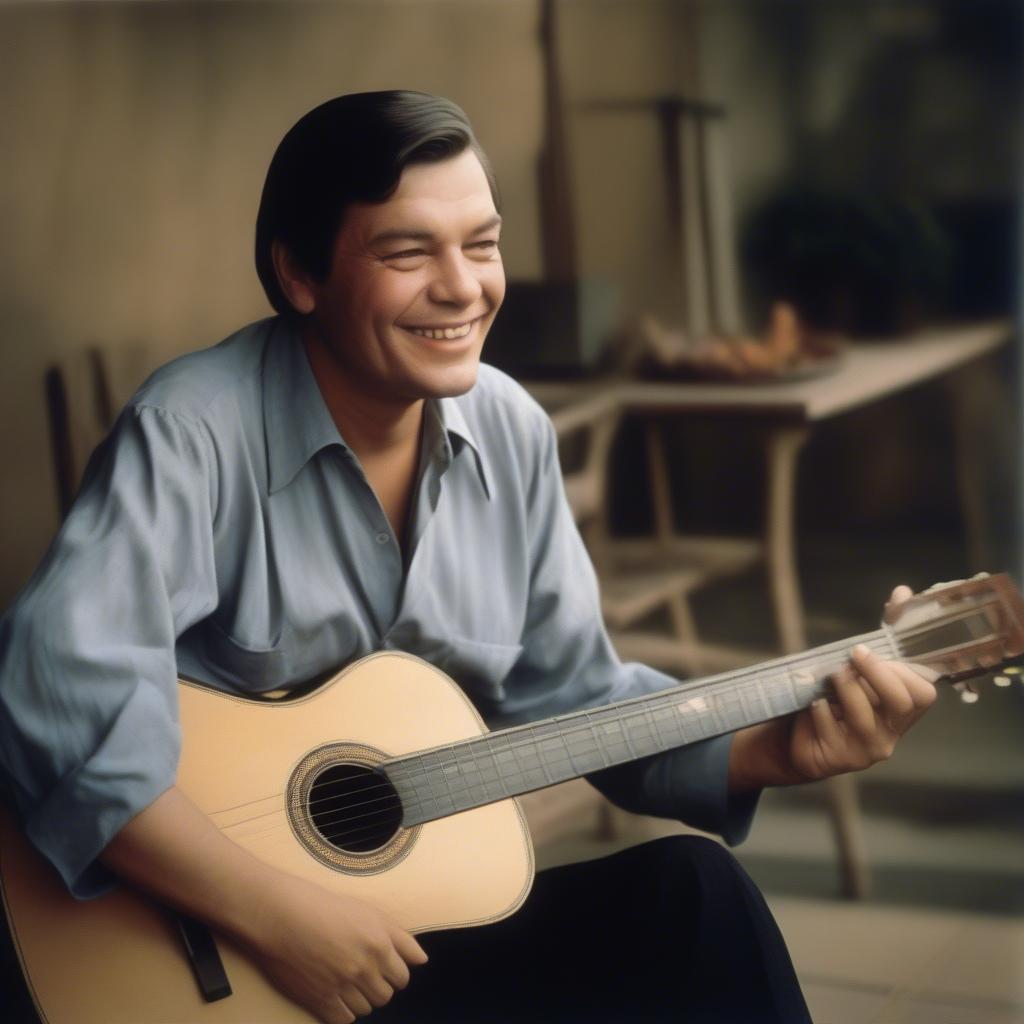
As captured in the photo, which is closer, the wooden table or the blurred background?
the blurred background

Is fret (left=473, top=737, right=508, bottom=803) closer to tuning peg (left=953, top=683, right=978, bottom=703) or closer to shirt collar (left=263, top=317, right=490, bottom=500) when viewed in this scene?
shirt collar (left=263, top=317, right=490, bottom=500)

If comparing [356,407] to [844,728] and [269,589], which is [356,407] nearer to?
[269,589]

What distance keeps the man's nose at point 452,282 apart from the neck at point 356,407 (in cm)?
11

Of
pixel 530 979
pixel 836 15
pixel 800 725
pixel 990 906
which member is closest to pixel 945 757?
pixel 990 906

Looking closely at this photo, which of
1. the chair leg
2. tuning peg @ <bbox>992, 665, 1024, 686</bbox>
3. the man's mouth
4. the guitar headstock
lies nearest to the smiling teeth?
the man's mouth

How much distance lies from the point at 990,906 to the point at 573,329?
2.69 ft

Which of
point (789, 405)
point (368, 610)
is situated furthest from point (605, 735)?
point (789, 405)

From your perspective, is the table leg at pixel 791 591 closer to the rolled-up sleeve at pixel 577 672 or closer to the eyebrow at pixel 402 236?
the rolled-up sleeve at pixel 577 672

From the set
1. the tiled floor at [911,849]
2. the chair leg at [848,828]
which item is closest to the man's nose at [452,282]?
the tiled floor at [911,849]

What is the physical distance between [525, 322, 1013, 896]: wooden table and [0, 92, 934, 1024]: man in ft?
0.98

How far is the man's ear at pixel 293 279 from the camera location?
1.22 meters

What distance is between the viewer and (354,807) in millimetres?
1167

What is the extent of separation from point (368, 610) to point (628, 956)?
1.27 feet

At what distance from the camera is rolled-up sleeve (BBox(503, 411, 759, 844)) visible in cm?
131
